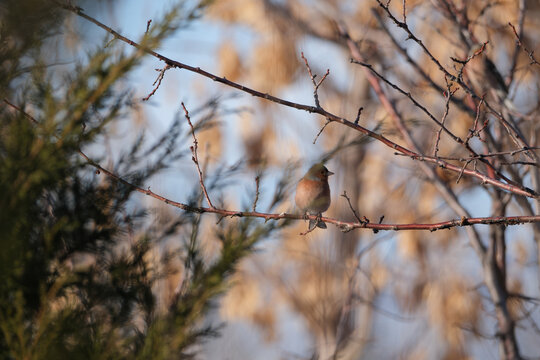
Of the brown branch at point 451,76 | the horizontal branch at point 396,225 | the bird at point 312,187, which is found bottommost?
the horizontal branch at point 396,225

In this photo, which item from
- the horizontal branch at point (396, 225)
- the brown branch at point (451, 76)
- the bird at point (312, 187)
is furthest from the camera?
the bird at point (312, 187)

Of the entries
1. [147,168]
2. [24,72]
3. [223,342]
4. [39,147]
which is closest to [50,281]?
[39,147]

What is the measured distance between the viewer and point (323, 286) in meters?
4.95

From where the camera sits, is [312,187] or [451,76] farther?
[312,187]

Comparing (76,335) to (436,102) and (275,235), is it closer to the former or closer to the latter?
(275,235)

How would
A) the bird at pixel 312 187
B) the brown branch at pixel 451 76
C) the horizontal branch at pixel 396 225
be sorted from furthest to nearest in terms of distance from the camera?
the bird at pixel 312 187 → the brown branch at pixel 451 76 → the horizontal branch at pixel 396 225

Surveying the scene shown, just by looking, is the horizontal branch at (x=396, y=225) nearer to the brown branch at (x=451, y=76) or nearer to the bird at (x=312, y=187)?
the brown branch at (x=451, y=76)

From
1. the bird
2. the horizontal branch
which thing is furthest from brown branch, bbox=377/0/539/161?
the bird

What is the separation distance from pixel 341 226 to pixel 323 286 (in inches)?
115

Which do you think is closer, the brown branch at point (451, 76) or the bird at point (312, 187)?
the brown branch at point (451, 76)

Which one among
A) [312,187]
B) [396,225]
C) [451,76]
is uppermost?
[312,187]

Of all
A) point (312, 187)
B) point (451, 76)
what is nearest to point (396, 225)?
point (451, 76)

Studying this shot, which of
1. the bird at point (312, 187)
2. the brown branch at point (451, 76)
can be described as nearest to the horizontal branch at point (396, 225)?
the brown branch at point (451, 76)

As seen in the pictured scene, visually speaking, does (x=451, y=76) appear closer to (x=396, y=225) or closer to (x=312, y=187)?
(x=396, y=225)
